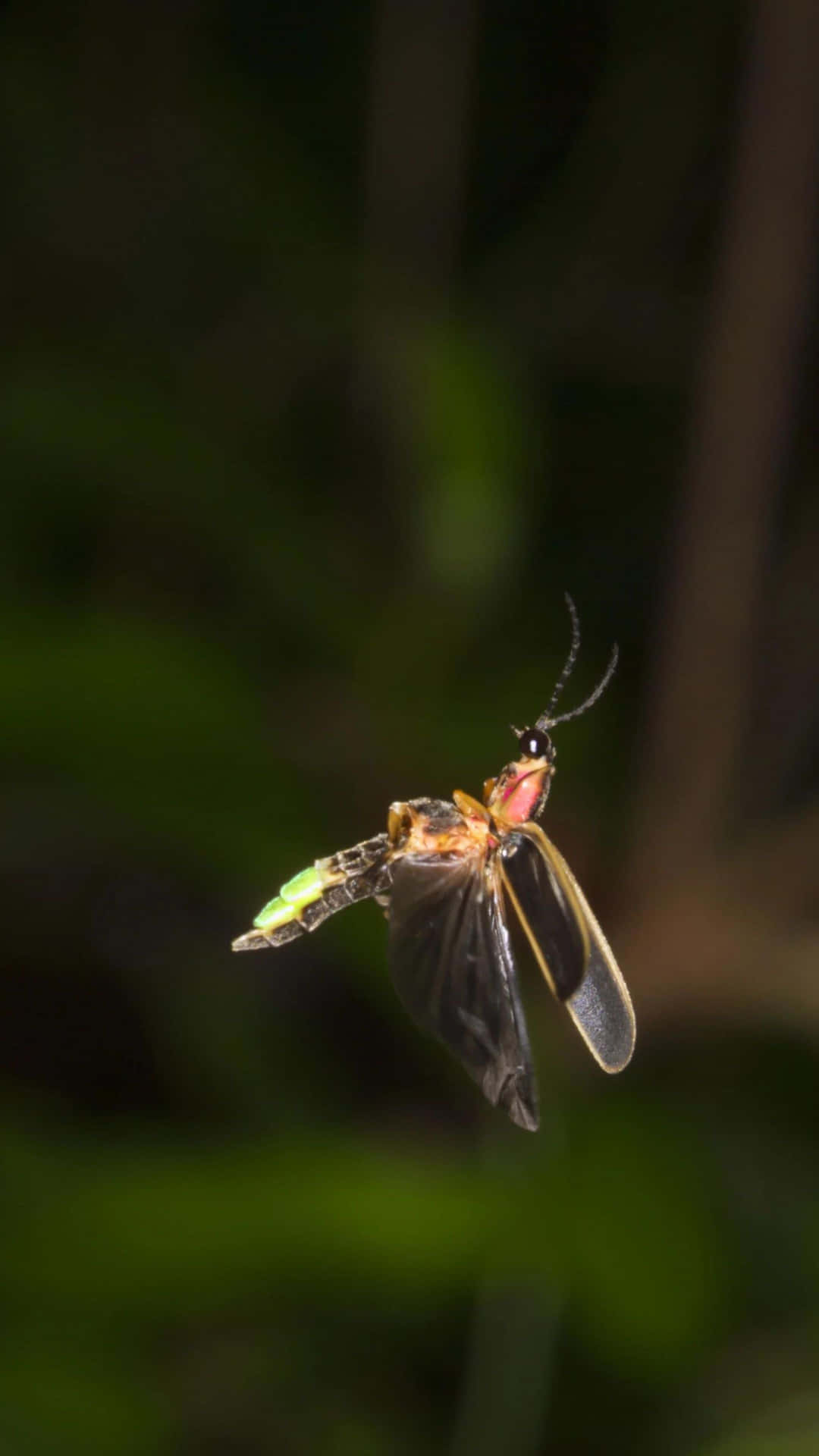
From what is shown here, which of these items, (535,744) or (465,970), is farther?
(535,744)

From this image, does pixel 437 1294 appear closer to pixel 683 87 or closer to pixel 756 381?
pixel 756 381

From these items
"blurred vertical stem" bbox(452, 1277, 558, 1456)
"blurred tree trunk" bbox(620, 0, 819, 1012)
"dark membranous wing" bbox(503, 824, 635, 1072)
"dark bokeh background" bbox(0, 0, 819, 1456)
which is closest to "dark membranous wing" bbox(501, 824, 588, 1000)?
"dark membranous wing" bbox(503, 824, 635, 1072)

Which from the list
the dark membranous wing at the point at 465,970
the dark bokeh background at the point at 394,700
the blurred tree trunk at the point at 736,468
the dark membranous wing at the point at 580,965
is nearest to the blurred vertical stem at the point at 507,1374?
the dark bokeh background at the point at 394,700

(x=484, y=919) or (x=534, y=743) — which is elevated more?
(x=534, y=743)

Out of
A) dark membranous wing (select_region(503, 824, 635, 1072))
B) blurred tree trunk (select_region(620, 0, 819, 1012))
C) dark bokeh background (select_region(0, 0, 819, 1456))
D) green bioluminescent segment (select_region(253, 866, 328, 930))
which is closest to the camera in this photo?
dark membranous wing (select_region(503, 824, 635, 1072))

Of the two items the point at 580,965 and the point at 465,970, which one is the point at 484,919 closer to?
the point at 465,970

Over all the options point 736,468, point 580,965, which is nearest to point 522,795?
point 580,965

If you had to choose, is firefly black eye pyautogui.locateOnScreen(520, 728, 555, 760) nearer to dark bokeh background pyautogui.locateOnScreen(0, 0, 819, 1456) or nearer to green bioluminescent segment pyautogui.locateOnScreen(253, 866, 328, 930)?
green bioluminescent segment pyautogui.locateOnScreen(253, 866, 328, 930)

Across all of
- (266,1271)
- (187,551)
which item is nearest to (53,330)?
(187,551)
